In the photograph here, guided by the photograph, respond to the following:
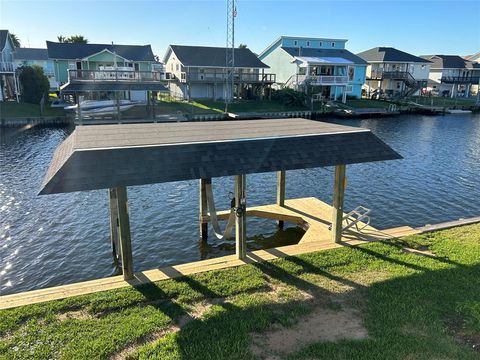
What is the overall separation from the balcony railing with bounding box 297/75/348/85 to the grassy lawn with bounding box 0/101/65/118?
102 feet

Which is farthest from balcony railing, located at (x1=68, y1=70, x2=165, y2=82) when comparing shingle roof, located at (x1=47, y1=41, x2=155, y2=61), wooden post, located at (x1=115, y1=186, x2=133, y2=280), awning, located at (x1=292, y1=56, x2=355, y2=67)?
wooden post, located at (x1=115, y1=186, x2=133, y2=280)

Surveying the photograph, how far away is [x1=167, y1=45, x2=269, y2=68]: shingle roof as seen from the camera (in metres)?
51.9

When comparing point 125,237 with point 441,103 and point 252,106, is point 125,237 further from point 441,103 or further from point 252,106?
point 441,103

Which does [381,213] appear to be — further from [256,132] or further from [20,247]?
[20,247]

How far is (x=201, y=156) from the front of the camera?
931 cm

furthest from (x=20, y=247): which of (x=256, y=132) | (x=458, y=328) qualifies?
(x=458, y=328)

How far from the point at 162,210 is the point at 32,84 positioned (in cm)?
3572

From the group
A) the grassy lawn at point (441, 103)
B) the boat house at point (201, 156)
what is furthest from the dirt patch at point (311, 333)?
the grassy lawn at point (441, 103)

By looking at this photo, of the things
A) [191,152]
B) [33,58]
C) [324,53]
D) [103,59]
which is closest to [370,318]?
[191,152]

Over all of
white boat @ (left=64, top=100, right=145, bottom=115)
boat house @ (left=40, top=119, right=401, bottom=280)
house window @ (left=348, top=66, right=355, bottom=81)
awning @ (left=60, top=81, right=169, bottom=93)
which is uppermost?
house window @ (left=348, top=66, right=355, bottom=81)

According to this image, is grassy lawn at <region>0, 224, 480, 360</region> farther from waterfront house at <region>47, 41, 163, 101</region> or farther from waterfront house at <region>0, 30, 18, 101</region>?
waterfront house at <region>0, 30, 18, 101</region>

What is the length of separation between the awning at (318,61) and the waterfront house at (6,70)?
36.1m

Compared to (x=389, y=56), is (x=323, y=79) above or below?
below

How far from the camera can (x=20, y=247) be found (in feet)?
44.0
